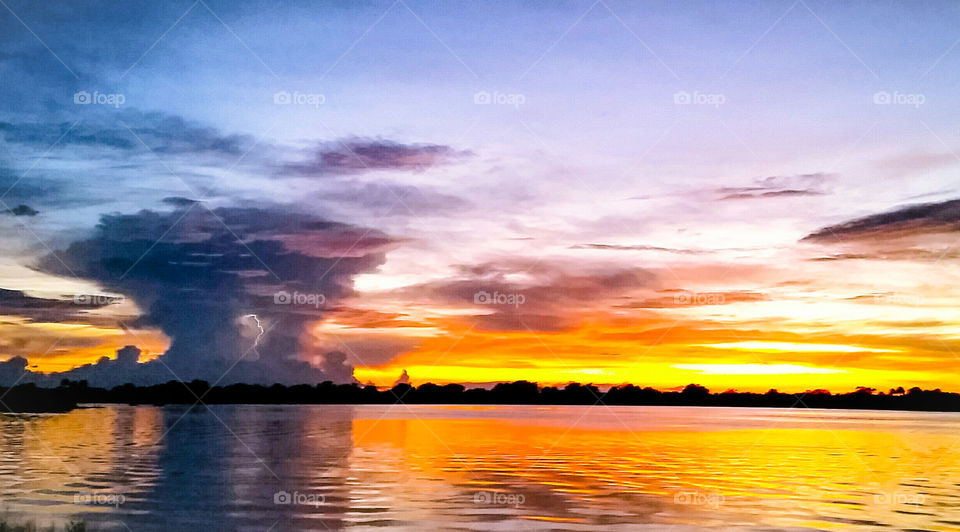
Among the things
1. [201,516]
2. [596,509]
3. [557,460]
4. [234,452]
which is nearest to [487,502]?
[596,509]

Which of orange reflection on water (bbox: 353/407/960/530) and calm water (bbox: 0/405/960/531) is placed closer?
calm water (bbox: 0/405/960/531)

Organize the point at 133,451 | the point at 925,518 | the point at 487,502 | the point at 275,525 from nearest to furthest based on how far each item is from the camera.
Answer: the point at 275,525
the point at 925,518
the point at 487,502
the point at 133,451

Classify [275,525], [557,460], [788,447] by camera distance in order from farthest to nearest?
[788,447] → [557,460] → [275,525]

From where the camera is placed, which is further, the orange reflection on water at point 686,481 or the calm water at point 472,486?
the orange reflection on water at point 686,481

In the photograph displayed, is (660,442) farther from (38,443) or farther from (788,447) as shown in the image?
(38,443)

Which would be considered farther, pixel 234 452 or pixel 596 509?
pixel 234 452

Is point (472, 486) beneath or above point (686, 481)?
above

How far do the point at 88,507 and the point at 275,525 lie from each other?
6864 mm

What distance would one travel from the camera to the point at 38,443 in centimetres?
5356

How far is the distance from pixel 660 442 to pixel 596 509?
37867mm

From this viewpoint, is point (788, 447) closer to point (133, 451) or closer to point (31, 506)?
point (133, 451)

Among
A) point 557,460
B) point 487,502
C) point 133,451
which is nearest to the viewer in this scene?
point 487,502

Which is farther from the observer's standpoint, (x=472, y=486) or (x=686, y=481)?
(x=686, y=481)

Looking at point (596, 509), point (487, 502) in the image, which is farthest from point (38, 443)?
point (596, 509)
